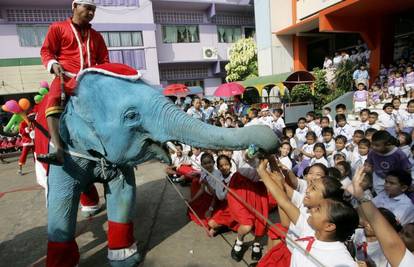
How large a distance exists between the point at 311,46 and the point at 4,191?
15.2m

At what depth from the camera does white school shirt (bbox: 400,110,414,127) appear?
5.52 m

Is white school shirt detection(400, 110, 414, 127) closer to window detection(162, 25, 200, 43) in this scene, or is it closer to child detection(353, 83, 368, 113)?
child detection(353, 83, 368, 113)

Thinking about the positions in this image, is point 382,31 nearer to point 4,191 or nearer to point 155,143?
point 155,143

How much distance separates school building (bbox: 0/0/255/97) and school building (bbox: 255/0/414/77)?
643 centimetres

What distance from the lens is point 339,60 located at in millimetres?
11695

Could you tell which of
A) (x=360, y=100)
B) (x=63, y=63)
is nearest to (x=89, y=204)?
(x=63, y=63)

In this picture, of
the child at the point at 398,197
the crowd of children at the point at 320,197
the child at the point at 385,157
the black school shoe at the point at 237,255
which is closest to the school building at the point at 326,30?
the crowd of children at the point at 320,197

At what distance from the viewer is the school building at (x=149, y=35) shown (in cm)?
1731

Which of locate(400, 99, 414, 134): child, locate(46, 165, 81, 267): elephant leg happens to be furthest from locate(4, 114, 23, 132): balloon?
locate(400, 99, 414, 134): child

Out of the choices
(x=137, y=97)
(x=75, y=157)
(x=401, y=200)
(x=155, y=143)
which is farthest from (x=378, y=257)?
(x=75, y=157)

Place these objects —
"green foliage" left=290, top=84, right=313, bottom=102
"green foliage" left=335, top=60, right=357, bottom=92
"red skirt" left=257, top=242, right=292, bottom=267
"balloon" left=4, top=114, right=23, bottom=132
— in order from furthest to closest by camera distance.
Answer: "green foliage" left=290, top=84, right=313, bottom=102 < "green foliage" left=335, top=60, right=357, bottom=92 < "balloon" left=4, top=114, right=23, bottom=132 < "red skirt" left=257, top=242, right=292, bottom=267

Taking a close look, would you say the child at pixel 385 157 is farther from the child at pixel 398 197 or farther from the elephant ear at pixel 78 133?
the elephant ear at pixel 78 133

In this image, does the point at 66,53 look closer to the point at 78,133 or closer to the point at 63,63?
the point at 63,63

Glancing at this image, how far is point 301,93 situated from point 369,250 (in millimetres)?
10401
